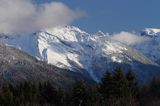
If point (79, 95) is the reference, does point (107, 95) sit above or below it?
below

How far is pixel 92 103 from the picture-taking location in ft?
290

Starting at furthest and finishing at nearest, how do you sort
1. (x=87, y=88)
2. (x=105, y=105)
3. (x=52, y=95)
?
(x=52, y=95), (x=87, y=88), (x=105, y=105)

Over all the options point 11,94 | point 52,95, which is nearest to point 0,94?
point 11,94

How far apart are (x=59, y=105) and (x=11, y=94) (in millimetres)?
8254

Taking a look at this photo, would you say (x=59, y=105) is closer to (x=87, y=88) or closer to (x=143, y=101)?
(x=87, y=88)

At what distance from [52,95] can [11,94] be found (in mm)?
7876

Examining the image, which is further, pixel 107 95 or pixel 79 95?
pixel 79 95

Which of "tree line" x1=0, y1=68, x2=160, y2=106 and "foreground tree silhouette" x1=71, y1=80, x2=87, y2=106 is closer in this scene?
"tree line" x1=0, y1=68, x2=160, y2=106

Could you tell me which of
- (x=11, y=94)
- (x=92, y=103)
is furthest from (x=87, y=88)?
(x=11, y=94)

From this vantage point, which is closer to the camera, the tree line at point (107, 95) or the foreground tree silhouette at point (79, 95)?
the tree line at point (107, 95)

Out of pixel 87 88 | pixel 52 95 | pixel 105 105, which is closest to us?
pixel 105 105

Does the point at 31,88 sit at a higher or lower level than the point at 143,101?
higher

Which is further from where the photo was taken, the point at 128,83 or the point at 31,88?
the point at 31,88

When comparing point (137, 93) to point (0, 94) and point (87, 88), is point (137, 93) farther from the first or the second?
point (0, 94)
